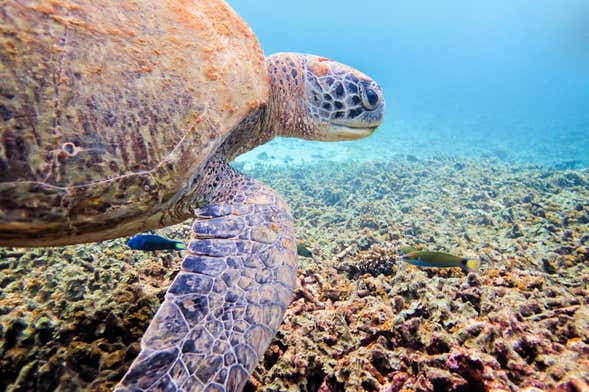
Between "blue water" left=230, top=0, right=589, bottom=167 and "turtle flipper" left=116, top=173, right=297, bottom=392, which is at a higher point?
"blue water" left=230, top=0, right=589, bottom=167

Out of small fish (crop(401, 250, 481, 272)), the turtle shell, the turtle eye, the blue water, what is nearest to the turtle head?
the turtle eye

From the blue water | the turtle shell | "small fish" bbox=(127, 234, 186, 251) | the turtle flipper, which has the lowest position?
"small fish" bbox=(127, 234, 186, 251)

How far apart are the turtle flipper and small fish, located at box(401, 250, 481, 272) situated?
1266 millimetres

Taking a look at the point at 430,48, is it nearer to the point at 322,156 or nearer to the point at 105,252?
the point at 322,156

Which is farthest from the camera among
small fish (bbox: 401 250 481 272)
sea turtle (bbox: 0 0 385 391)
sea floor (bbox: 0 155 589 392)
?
small fish (bbox: 401 250 481 272)

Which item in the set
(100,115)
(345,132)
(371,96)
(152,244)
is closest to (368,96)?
(371,96)

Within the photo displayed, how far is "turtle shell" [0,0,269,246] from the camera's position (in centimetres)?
128

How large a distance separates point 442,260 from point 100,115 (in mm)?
2590

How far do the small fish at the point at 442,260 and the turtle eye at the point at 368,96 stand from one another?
155cm

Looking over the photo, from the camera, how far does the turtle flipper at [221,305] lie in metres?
1.11

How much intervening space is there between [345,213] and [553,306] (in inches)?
180

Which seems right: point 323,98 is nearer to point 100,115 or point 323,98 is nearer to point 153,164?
point 153,164

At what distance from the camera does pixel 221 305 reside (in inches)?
52.2

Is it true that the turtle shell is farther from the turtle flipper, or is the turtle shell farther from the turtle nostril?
the turtle nostril
